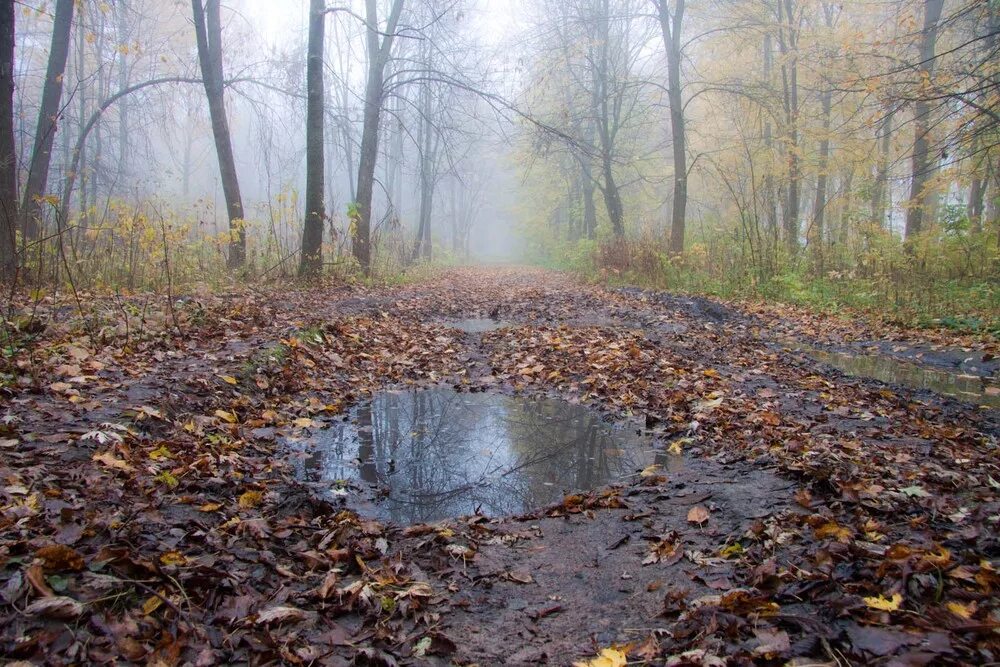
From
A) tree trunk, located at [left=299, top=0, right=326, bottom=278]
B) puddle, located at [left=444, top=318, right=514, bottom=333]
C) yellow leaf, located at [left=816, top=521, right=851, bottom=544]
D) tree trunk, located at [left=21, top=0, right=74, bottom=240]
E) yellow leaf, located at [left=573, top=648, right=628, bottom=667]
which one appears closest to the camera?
yellow leaf, located at [left=573, top=648, right=628, bottom=667]

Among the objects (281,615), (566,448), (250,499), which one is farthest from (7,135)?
(281,615)

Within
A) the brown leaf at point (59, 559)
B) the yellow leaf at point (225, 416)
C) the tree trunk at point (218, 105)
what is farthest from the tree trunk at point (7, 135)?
the brown leaf at point (59, 559)

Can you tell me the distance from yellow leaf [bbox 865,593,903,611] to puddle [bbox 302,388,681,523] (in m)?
1.62

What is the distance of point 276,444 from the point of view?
376 cm

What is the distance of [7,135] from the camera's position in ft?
22.9

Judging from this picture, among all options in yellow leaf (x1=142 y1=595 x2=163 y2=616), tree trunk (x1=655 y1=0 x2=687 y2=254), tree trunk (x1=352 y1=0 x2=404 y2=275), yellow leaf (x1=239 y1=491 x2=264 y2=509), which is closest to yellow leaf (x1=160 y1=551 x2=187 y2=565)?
yellow leaf (x1=142 y1=595 x2=163 y2=616)

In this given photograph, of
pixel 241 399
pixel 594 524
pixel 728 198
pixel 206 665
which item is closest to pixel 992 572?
pixel 594 524

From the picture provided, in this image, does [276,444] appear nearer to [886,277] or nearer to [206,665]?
[206,665]

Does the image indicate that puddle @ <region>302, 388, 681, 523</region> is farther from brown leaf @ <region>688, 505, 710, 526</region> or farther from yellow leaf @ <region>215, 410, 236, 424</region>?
brown leaf @ <region>688, 505, 710, 526</region>

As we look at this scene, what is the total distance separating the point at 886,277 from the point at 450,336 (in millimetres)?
7630

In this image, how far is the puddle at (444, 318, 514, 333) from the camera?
804 cm

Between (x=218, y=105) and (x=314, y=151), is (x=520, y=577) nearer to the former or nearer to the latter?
(x=314, y=151)

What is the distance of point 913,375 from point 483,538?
5403mm

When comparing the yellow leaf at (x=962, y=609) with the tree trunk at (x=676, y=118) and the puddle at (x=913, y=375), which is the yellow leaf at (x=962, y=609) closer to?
the puddle at (x=913, y=375)
